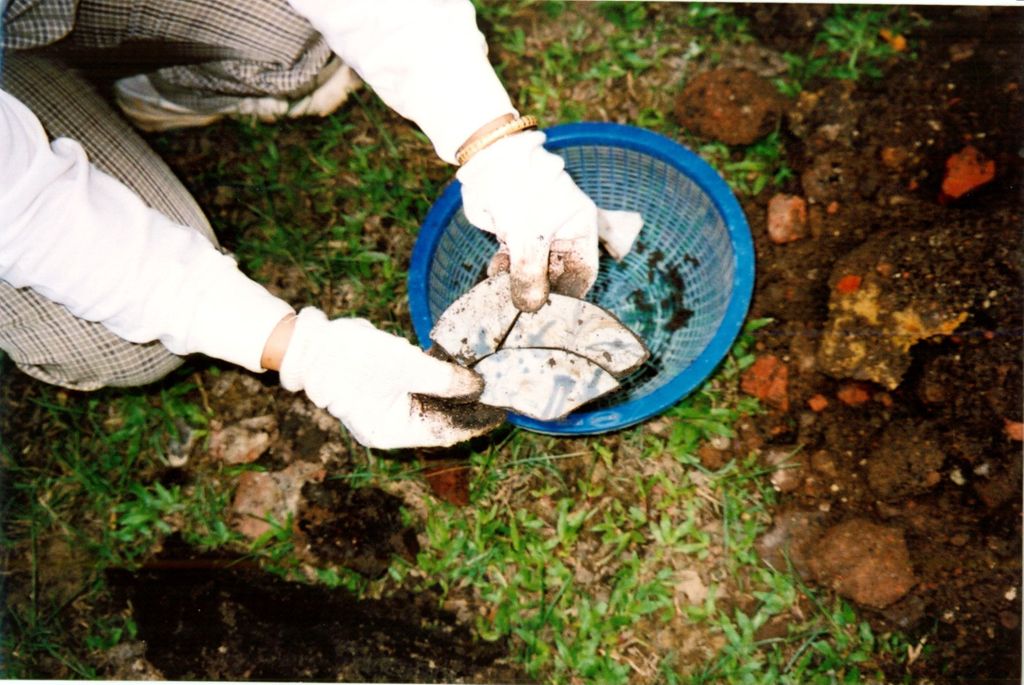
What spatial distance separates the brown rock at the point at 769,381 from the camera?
169 cm

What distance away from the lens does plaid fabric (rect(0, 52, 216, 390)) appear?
1559 mm

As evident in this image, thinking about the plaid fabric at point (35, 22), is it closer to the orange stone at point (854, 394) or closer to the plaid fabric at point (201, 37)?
the plaid fabric at point (201, 37)

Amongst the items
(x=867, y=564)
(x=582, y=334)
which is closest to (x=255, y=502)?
(x=582, y=334)

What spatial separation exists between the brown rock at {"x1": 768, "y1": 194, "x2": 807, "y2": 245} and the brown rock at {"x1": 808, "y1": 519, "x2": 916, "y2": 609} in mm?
678

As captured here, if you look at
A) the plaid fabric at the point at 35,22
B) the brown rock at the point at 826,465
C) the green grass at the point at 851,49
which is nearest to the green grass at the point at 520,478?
the green grass at the point at 851,49

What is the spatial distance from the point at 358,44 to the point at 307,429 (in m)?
0.93

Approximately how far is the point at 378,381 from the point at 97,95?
1.10m

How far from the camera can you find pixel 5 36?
152 cm

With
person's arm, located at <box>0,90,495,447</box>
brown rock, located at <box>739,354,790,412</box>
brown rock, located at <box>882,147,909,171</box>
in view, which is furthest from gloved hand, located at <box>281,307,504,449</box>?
Result: brown rock, located at <box>882,147,909,171</box>

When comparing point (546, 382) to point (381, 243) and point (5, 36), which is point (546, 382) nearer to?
point (381, 243)

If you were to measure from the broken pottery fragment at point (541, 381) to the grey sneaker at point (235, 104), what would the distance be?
981 millimetres

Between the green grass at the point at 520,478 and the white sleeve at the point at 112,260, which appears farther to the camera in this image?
the green grass at the point at 520,478

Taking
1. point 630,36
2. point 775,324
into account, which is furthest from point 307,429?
point 630,36

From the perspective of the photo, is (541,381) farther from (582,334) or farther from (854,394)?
(854,394)
